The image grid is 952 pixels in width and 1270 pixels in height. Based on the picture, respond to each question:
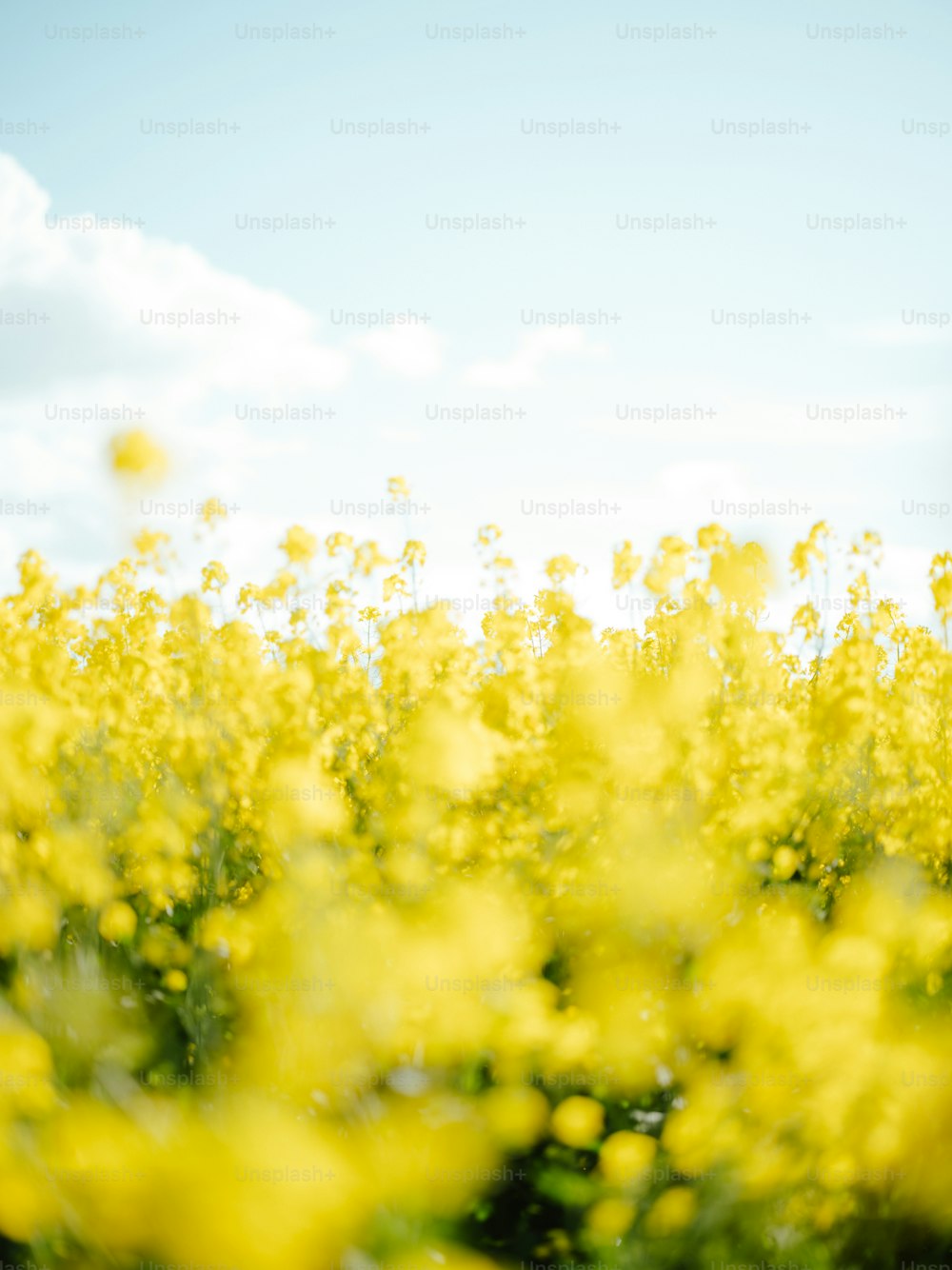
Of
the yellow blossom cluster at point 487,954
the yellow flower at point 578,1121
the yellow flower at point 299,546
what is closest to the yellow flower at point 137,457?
the yellow blossom cluster at point 487,954

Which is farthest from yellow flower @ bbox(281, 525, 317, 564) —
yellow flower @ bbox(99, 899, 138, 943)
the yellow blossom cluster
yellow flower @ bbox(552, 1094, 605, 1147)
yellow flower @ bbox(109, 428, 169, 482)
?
yellow flower @ bbox(552, 1094, 605, 1147)

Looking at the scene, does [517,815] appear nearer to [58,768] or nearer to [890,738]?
[58,768]

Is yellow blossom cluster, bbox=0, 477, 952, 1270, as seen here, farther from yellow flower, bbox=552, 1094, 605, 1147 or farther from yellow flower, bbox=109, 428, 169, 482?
yellow flower, bbox=109, 428, 169, 482

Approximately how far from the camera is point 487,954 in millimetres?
2383

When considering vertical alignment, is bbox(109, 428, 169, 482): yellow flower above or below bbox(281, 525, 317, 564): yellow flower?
below

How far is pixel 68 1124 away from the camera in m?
2.03

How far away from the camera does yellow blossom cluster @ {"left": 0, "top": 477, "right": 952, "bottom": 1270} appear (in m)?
2.18

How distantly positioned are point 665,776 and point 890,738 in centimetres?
303

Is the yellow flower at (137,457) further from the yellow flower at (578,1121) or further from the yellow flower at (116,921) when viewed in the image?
the yellow flower at (578,1121)

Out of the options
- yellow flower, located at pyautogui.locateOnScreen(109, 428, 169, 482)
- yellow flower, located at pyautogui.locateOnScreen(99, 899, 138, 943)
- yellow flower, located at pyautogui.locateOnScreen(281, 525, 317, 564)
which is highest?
yellow flower, located at pyautogui.locateOnScreen(281, 525, 317, 564)

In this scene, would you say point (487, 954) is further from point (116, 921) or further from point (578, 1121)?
point (116, 921)

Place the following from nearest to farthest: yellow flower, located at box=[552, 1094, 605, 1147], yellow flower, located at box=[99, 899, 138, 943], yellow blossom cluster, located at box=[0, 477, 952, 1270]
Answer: yellow blossom cluster, located at box=[0, 477, 952, 1270] → yellow flower, located at box=[552, 1094, 605, 1147] → yellow flower, located at box=[99, 899, 138, 943]

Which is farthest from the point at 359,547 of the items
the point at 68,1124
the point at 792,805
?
the point at 68,1124

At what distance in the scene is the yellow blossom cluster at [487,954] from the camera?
2.18 m
